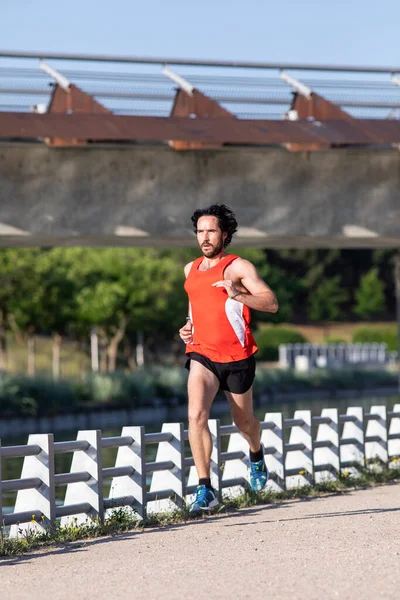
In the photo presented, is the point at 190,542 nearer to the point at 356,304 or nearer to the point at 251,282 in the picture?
the point at 251,282

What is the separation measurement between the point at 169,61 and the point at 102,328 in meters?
38.4

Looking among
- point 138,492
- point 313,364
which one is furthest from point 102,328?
point 138,492

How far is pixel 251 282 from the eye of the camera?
835cm

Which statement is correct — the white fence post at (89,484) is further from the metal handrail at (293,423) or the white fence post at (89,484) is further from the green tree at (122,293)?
the green tree at (122,293)

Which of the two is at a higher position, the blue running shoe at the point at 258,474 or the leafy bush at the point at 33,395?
the blue running shoe at the point at 258,474

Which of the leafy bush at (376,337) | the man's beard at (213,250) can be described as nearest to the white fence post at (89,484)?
the man's beard at (213,250)

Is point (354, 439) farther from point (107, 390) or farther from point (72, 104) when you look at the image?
point (107, 390)

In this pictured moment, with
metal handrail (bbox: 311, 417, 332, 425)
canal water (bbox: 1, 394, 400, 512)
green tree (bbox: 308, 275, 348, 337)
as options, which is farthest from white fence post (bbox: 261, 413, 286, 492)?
green tree (bbox: 308, 275, 348, 337)

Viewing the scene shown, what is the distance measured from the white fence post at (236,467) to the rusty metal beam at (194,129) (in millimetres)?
6795

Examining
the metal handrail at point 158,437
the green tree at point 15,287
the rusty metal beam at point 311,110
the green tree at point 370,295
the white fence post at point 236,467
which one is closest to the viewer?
the metal handrail at point 158,437

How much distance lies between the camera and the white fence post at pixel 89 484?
9141mm

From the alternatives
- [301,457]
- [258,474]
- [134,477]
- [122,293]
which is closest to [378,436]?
[301,457]

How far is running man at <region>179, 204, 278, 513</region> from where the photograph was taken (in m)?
8.40

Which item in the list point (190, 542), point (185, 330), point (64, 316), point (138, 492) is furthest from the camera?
point (64, 316)
